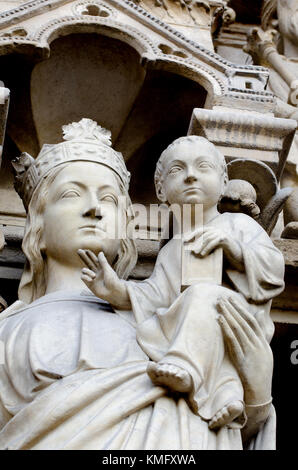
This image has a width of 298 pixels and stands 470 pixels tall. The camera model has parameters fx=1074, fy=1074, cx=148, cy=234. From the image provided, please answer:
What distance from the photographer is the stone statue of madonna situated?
3191 mm

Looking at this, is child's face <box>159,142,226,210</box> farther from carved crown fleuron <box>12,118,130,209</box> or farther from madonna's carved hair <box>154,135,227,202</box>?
carved crown fleuron <box>12,118,130,209</box>

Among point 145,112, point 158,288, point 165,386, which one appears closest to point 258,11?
point 145,112

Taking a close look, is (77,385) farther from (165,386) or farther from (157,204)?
(157,204)

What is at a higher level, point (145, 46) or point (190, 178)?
point (145, 46)

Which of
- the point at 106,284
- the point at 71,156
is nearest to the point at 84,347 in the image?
the point at 106,284

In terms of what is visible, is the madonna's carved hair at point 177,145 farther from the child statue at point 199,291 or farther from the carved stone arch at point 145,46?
the carved stone arch at point 145,46

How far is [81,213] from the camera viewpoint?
13.9 ft

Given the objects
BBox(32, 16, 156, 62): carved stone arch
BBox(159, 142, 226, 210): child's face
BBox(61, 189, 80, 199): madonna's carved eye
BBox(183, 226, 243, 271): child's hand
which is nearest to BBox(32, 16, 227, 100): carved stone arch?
BBox(32, 16, 156, 62): carved stone arch

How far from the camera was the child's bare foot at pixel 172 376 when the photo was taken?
10.5ft

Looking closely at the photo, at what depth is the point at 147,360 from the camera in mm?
3561

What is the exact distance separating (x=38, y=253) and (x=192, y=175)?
32.0 inches

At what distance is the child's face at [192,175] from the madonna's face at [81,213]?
1.07 feet

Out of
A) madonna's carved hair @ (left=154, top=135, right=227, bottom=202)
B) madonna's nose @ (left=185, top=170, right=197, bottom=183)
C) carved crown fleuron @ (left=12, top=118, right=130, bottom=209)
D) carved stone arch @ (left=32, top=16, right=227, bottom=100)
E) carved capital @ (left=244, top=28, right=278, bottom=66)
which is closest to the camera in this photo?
madonna's nose @ (left=185, top=170, right=197, bottom=183)

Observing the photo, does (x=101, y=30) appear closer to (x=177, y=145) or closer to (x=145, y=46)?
(x=145, y=46)
